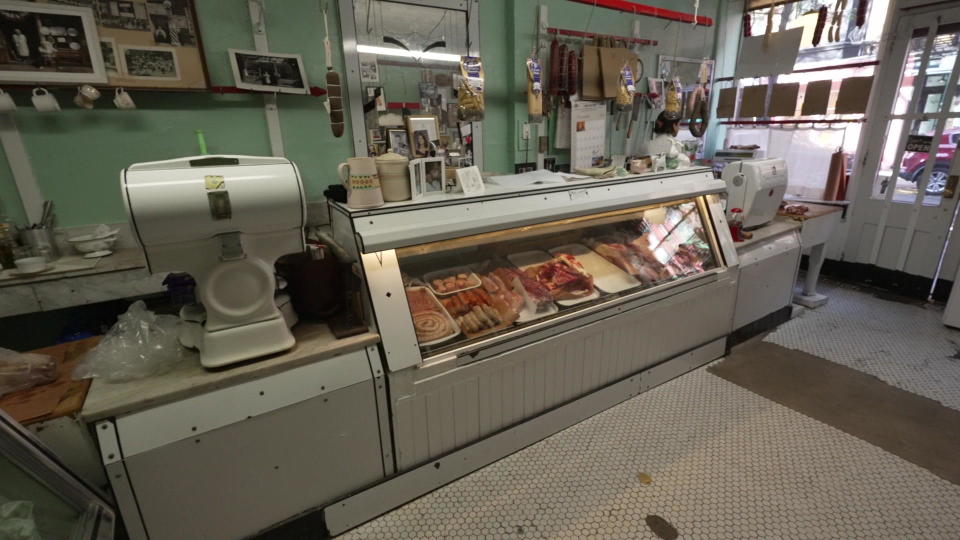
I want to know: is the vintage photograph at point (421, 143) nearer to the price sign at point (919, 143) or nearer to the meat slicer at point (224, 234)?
the meat slicer at point (224, 234)

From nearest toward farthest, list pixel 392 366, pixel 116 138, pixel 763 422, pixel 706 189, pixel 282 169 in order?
1. pixel 282 169
2. pixel 392 366
3. pixel 116 138
4. pixel 763 422
5. pixel 706 189

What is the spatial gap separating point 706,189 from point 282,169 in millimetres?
2344

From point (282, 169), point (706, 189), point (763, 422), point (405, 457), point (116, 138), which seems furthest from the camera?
point (706, 189)

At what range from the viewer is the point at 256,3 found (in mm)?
2213

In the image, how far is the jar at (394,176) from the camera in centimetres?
170

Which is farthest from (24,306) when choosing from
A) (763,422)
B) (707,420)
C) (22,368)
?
(763,422)

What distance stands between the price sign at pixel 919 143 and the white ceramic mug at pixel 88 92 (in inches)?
228

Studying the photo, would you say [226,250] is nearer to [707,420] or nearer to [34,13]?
[34,13]

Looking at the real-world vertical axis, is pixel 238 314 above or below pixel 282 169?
below

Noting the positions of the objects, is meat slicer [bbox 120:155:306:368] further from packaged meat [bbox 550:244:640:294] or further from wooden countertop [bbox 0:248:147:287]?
packaged meat [bbox 550:244:640:294]

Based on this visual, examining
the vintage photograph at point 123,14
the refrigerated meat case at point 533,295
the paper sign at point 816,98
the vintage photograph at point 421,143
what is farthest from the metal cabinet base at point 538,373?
the paper sign at point 816,98

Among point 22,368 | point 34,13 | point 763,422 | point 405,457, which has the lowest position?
point 763,422

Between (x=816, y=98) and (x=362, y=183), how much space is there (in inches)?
172

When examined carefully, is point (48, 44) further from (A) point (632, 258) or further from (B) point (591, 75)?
(B) point (591, 75)
